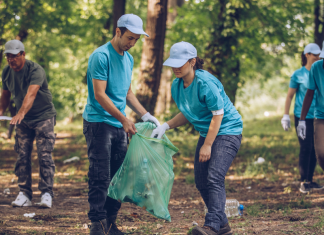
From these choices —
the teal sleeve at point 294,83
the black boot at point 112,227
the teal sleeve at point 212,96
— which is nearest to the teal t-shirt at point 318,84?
the teal sleeve at point 294,83

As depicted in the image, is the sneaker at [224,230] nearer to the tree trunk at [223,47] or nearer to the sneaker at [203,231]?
the sneaker at [203,231]

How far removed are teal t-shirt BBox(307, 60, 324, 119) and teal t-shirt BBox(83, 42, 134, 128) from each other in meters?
2.01

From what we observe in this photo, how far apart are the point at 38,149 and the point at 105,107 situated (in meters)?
1.95

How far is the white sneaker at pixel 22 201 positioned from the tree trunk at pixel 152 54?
3.16 metres

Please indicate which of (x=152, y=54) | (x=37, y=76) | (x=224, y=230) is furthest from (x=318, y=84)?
(x=152, y=54)

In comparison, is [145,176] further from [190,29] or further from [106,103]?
[190,29]

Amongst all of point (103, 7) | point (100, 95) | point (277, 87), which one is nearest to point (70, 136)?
point (103, 7)

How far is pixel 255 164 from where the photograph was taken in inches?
274

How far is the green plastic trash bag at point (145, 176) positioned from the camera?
2.98m

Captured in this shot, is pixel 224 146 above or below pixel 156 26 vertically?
below

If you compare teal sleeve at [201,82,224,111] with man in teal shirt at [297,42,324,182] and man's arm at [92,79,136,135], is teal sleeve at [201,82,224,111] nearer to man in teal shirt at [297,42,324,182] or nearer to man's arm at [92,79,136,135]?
man's arm at [92,79,136,135]

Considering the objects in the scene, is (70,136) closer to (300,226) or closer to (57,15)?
(57,15)

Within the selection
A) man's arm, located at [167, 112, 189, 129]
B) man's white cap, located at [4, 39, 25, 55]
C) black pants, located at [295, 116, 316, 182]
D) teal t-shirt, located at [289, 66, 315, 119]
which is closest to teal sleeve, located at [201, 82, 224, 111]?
man's arm, located at [167, 112, 189, 129]

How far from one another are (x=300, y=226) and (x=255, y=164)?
3.51 metres
